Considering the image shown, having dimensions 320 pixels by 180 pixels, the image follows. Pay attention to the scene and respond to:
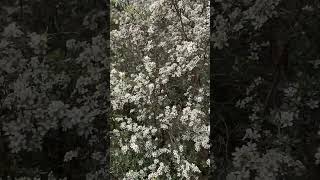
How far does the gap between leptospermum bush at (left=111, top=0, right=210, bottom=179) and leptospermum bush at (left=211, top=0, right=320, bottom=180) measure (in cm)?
21

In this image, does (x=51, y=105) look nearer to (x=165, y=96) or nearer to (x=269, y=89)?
(x=165, y=96)

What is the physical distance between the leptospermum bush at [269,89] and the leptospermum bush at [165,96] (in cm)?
21

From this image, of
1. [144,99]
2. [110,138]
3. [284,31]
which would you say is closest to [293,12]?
[284,31]

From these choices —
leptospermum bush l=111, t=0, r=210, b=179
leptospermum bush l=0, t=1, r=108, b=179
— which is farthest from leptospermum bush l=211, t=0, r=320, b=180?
leptospermum bush l=0, t=1, r=108, b=179

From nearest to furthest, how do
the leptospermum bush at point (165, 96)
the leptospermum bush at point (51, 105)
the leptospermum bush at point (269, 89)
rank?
the leptospermum bush at point (269, 89), the leptospermum bush at point (51, 105), the leptospermum bush at point (165, 96)

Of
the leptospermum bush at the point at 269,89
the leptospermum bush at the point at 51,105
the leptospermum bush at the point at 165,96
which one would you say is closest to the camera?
the leptospermum bush at the point at 269,89

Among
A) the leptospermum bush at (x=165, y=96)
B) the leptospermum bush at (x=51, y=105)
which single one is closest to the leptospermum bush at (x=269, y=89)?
A: the leptospermum bush at (x=165, y=96)

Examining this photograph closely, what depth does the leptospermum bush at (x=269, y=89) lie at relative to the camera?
→ 3410 mm

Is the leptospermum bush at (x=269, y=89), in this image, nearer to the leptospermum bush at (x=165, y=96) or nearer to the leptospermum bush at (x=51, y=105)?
the leptospermum bush at (x=165, y=96)

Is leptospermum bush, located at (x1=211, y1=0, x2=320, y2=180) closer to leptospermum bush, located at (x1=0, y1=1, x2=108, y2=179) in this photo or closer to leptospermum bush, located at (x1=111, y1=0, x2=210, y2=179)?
leptospermum bush, located at (x1=111, y1=0, x2=210, y2=179)

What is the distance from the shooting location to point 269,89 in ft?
12.5

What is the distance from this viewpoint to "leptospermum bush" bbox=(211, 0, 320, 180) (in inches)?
134

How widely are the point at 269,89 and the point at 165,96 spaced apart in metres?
0.78

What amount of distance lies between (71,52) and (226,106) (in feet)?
4.35
